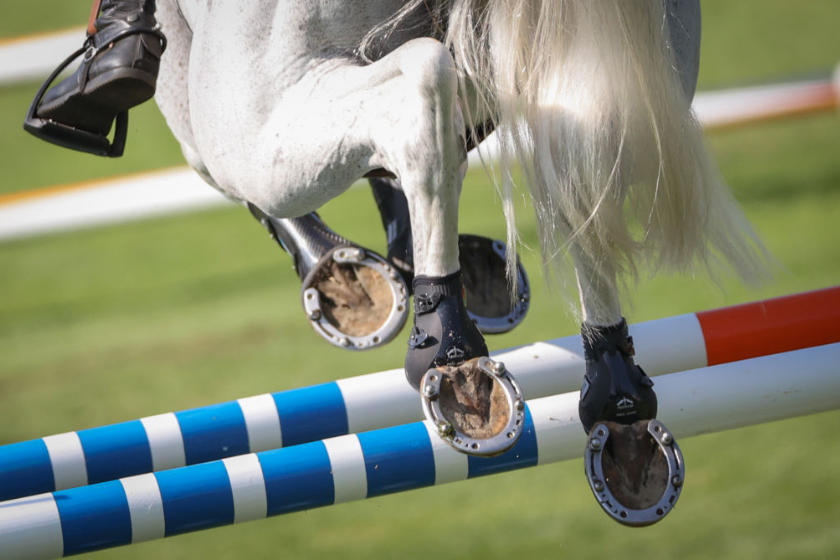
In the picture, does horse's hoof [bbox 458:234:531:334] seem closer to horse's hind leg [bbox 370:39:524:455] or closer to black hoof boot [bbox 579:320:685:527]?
black hoof boot [bbox 579:320:685:527]

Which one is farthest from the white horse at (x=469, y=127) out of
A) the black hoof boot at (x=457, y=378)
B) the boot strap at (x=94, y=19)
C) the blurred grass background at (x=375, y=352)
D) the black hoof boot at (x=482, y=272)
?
the black hoof boot at (x=482, y=272)

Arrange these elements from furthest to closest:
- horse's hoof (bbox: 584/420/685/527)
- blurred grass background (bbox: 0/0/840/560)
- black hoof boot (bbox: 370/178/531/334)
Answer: blurred grass background (bbox: 0/0/840/560) < black hoof boot (bbox: 370/178/531/334) < horse's hoof (bbox: 584/420/685/527)

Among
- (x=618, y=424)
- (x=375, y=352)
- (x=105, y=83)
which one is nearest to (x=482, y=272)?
(x=618, y=424)

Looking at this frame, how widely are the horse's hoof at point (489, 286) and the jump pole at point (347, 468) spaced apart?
0.40 meters

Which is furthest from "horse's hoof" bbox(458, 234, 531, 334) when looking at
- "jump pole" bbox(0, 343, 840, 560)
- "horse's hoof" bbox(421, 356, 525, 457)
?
"horse's hoof" bbox(421, 356, 525, 457)

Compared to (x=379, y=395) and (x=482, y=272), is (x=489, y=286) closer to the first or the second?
(x=482, y=272)

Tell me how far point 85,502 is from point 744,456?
7.29 feet

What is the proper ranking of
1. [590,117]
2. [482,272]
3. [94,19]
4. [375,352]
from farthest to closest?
1. [375,352]
2. [482,272]
3. [94,19]
4. [590,117]

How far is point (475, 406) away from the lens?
130cm

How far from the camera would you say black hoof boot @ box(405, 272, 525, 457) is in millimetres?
1270

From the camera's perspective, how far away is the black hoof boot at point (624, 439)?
1.43 meters

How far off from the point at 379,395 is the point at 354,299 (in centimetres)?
19

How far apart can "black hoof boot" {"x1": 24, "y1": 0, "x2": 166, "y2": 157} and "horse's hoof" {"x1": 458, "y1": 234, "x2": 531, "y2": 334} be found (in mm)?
688

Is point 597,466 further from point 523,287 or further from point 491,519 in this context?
point 491,519
